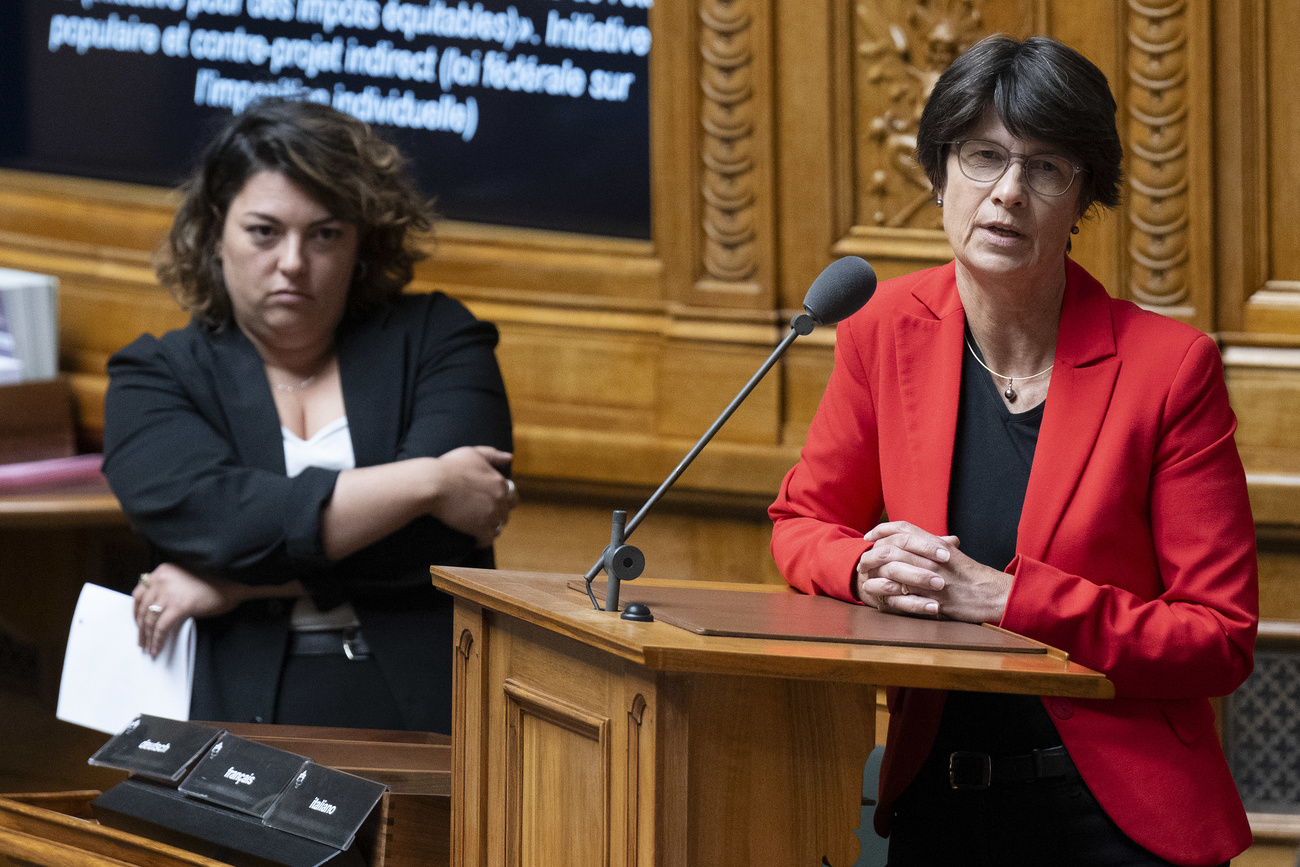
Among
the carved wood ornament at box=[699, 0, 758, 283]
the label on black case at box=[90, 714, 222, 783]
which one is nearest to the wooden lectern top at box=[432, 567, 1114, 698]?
the label on black case at box=[90, 714, 222, 783]

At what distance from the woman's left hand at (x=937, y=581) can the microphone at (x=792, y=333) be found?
0.92 feet

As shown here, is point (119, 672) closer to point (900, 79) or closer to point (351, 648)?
point (351, 648)

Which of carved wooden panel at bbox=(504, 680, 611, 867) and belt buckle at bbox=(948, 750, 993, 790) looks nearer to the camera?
carved wooden panel at bbox=(504, 680, 611, 867)

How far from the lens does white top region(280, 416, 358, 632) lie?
8.70ft

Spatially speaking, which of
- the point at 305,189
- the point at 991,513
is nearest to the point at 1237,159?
the point at 991,513

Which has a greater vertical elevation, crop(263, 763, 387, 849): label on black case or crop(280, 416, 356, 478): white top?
crop(280, 416, 356, 478): white top

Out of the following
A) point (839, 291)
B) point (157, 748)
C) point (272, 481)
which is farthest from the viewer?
point (272, 481)

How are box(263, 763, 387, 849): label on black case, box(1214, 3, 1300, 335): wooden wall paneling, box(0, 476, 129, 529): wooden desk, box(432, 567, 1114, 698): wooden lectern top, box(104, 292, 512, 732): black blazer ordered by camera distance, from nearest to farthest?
1. box(432, 567, 1114, 698): wooden lectern top
2. box(263, 763, 387, 849): label on black case
3. box(104, 292, 512, 732): black blazer
4. box(1214, 3, 1300, 335): wooden wall paneling
5. box(0, 476, 129, 529): wooden desk

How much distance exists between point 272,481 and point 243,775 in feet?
2.15

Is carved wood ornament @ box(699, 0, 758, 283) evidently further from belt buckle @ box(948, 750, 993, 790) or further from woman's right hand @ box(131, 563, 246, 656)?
belt buckle @ box(948, 750, 993, 790)

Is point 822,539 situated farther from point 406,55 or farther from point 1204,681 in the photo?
point 406,55

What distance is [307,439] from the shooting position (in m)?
2.76

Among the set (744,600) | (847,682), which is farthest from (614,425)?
(847,682)

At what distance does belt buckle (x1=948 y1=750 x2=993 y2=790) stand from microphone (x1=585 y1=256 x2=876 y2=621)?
1.68 ft
